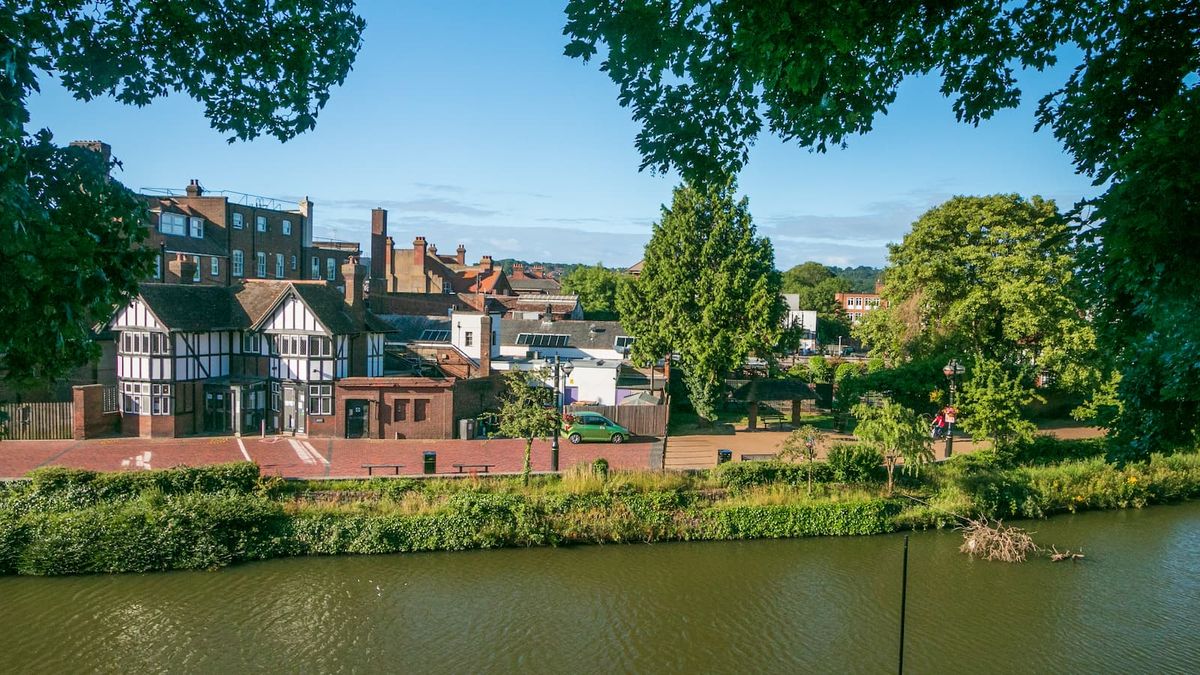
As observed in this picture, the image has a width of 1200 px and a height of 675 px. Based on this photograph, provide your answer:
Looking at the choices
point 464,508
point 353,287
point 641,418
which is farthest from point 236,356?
point 641,418

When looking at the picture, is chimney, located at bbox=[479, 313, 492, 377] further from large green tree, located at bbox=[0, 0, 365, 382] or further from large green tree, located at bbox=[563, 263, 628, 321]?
large green tree, located at bbox=[563, 263, 628, 321]

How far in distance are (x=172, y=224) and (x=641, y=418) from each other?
2778 cm

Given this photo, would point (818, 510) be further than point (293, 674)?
Yes

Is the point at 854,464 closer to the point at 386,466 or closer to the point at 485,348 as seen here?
the point at 386,466

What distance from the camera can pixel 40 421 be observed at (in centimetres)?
2753

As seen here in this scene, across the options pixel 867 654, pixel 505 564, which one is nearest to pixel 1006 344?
pixel 867 654

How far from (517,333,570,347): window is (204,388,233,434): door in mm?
14261

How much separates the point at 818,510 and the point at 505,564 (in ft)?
29.7

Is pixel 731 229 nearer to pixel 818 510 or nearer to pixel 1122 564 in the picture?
pixel 818 510

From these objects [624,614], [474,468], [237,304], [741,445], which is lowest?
[624,614]

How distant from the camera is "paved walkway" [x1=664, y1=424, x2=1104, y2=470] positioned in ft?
87.6

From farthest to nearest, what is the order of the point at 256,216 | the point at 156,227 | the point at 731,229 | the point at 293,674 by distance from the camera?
the point at 256,216
the point at 156,227
the point at 731,229
the point at 293,674

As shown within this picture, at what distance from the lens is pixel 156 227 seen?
129ft

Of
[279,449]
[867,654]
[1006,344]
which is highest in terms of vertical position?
[1006,344]
